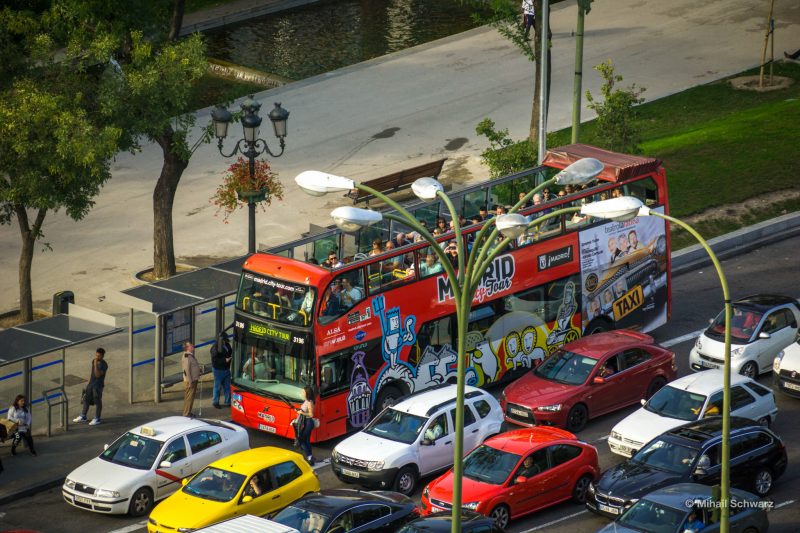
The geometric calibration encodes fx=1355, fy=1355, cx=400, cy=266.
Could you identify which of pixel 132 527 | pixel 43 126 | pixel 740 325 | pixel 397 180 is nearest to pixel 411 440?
pixel 132 527

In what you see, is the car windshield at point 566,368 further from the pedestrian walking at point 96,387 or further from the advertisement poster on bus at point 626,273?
the pedestrian walking at point 96,387

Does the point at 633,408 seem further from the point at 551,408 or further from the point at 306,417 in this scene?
the point at 306,417

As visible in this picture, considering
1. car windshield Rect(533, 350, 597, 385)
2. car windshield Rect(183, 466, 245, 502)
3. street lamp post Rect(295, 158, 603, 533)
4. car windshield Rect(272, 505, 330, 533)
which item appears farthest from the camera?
car windshield Rect(533, 350, 597, 385)

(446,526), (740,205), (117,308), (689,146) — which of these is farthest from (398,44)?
(446,526)

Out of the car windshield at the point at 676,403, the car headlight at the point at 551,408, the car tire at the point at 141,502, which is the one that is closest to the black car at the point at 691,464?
the car windshield at the point at 676,403

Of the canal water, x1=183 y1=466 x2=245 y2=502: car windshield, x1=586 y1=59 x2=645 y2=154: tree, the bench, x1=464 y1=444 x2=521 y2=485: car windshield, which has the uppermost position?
x1=586 y1=59 x2=645 y2=154: tree

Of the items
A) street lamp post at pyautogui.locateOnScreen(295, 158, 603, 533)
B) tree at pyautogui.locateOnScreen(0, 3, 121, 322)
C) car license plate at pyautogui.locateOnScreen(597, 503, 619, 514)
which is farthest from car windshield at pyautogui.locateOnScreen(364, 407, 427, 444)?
tree at pyautogui.locateOnScreen(0, 3, 121, 322)

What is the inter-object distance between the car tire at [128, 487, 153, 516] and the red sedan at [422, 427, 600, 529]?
5.03 metres

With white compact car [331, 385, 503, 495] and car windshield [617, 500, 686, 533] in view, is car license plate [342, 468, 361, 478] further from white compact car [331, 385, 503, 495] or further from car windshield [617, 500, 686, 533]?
car windshield [617, 500, 686, 533]

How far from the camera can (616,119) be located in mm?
37688

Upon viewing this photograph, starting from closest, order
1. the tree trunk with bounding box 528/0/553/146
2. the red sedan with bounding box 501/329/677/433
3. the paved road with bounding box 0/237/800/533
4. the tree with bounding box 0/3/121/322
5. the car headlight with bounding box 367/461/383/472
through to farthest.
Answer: the paved road with bounding box 0/237/800/533 < the car headlight with bounding box 367/461/383/472 < the red sedan with bounding box 501/329/677/433 < the tree with bounding box 0/3/121/322 < the tree trunk with bounding box 528/0/553/146

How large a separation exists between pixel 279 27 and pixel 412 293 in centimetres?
3655

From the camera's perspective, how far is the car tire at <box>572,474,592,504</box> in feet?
79.6

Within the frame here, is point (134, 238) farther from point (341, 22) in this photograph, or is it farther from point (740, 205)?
point (341, 22)
